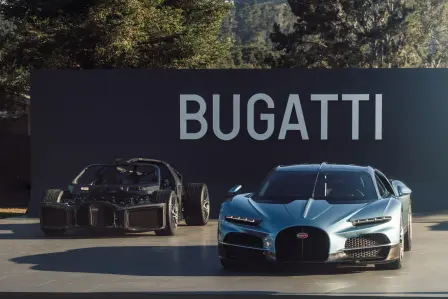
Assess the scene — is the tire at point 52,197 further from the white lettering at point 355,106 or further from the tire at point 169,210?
the white lettering at point 355,106

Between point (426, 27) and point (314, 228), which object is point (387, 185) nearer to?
point (314, 228)

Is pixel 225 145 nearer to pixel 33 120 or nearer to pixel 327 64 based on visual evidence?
pixel 33 120

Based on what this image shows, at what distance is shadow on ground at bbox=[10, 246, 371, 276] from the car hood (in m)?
0.73

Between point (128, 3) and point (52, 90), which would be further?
point (128, 3)

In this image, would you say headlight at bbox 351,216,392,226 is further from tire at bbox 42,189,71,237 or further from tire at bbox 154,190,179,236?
tire at bbox 42,189,71,237

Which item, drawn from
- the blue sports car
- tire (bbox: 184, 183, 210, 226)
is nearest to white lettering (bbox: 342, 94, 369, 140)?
tire (bbox: 184, 183, 210, 226)

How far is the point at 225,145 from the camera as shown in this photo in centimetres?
2148

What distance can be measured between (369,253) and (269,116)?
9.60m

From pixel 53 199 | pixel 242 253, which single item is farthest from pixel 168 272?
pixel 53 199

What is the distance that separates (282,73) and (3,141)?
1177 cm

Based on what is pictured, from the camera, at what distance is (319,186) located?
536 inches

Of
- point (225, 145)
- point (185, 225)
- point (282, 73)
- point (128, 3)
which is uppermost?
point (128, 3)

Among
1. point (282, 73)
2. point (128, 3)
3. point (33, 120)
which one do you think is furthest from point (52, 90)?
point (128, 3)

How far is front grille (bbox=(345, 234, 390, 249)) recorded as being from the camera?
1204 centimetres
